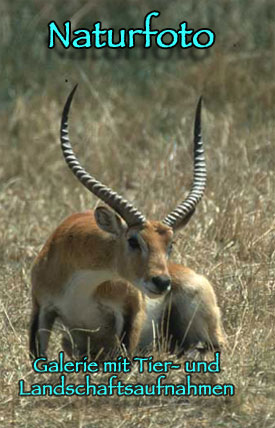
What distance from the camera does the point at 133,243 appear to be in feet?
23.7

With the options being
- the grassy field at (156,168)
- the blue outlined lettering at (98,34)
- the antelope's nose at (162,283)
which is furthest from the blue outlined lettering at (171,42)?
the antelope's nose at (162,283)

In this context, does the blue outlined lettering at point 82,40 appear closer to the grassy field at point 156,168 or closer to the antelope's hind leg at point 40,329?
the grassy field at point 156,168

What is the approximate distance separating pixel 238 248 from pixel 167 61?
6828mm

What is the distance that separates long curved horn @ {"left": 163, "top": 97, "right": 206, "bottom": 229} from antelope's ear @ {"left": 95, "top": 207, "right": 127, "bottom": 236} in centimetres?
30

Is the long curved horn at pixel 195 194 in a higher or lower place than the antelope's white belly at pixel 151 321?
higher

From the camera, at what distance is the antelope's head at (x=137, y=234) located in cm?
702

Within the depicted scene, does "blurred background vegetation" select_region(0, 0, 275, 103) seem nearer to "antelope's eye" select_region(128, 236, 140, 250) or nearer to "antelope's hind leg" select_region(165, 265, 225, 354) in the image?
"antelope's hind leg" select_region(165, 265, 225, 354)

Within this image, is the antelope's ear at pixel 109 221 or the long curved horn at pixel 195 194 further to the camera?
the long curved horn at pixel 195 194

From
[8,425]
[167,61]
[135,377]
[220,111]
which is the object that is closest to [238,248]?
[135,377]

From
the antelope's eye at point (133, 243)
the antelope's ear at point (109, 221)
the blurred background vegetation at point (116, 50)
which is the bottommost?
the antelope's eye at point (133, 243)

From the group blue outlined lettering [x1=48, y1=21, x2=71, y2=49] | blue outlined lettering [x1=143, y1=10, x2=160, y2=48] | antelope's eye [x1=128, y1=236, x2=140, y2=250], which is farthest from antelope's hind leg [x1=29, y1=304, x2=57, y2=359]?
blue outlined lettering [x1=143, y1=10, x2=160, y2=48]

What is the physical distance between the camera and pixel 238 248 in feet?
31.7

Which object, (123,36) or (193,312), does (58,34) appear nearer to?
(123,36)

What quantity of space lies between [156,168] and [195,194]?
3.99 m
